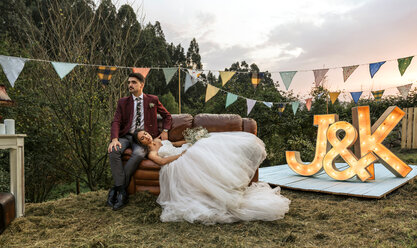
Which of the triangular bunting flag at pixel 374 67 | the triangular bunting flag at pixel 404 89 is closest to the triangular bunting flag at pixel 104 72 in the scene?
the triangular bunting flag at pixel 374 67

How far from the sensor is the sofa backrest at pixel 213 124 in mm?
3838

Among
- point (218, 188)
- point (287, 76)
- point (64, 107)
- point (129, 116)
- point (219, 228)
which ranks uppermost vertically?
point (287, 76)

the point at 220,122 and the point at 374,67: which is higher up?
the point at 374,67

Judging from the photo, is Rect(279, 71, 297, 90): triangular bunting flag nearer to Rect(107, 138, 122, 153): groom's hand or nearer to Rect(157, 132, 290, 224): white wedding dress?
Rect(157, 132, 290, 224): white wedding dress

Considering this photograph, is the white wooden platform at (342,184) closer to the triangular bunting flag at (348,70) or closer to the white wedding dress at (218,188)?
the white wedding dress at (218,188)

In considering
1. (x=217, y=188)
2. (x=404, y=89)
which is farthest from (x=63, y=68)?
(x=404, y=89)

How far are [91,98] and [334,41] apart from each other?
5781mm

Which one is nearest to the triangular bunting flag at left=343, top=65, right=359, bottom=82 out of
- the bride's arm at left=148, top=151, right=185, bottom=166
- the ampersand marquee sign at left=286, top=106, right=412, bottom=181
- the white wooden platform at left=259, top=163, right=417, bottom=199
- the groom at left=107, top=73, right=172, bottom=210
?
the ampersand marquee sign at left=286, top=106, right=412, bottom=181

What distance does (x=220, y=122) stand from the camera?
3.91 metres

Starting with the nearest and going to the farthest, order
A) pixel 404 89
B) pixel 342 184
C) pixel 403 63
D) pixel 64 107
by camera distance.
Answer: pixel 342 184 < pixel 403 63 < pixel 64 107 < pixel 404 89

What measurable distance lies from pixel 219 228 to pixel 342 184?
2.42 metres

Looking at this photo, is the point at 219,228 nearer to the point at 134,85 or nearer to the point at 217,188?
the point at 217,188

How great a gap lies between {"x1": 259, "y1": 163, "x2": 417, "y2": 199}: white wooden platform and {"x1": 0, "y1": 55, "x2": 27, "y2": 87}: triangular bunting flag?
4037 millimetres

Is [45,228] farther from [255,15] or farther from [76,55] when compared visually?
[255,15]
